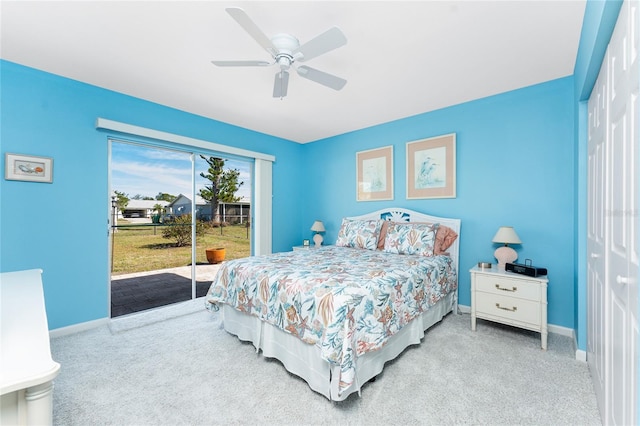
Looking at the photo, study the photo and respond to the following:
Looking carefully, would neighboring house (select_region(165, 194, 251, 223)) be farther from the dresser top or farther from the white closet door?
the white closet door

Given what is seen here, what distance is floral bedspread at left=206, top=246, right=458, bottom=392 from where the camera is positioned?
1725mm

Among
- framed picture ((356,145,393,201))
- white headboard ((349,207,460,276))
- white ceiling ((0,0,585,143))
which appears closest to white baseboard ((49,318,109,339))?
white ceiling ((0,0,585,143))

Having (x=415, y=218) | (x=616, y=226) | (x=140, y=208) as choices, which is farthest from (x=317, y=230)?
(x=616, y=226)

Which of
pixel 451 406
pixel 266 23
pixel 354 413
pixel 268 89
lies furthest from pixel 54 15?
pixel 451 406

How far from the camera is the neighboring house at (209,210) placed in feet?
12.6

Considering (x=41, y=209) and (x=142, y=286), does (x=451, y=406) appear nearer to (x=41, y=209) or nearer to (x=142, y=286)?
(x=41, y=209)

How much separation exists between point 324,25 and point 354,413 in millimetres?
A: 2619

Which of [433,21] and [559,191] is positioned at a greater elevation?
[433,21]

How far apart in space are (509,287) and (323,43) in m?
2.63

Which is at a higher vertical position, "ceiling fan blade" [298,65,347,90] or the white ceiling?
the white ceiling

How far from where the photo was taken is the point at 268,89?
3043mm

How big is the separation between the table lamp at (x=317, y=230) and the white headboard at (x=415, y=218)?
0.58m

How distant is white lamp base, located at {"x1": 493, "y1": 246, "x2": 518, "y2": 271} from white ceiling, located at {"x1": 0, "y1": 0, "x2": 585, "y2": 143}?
1740mm

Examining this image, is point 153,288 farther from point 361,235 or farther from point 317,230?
point 361,235
